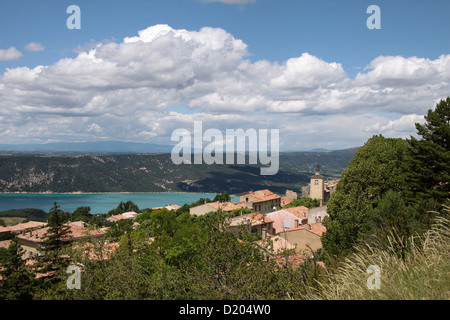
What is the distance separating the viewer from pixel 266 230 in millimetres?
29656

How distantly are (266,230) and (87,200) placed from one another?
11734 centimetres

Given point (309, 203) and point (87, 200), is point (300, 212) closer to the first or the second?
point (309, 203)

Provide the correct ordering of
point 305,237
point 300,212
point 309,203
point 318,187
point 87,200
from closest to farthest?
point 305,237 < point 300,212 < point 309,203 < point 318,187 < point 87,200

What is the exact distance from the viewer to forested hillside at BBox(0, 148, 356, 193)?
149375 mm

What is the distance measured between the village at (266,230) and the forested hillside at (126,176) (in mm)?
90128

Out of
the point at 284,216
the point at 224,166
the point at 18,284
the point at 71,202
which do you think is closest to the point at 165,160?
the point at 224,166

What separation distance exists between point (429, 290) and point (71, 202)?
134870mm

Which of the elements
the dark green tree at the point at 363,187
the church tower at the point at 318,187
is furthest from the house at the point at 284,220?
the church tower at the point at 318,187

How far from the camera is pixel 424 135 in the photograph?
1631cm

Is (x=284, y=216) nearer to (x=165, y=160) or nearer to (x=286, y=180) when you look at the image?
(x=286, y=180)

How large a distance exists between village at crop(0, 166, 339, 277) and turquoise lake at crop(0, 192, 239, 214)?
57.6m

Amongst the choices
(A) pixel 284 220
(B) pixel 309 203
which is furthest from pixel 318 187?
(A) pixel 284 220

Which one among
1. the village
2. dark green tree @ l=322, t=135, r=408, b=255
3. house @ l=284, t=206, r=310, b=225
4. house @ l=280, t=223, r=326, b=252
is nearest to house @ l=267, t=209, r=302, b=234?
the village

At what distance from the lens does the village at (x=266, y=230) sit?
8.22 meters
